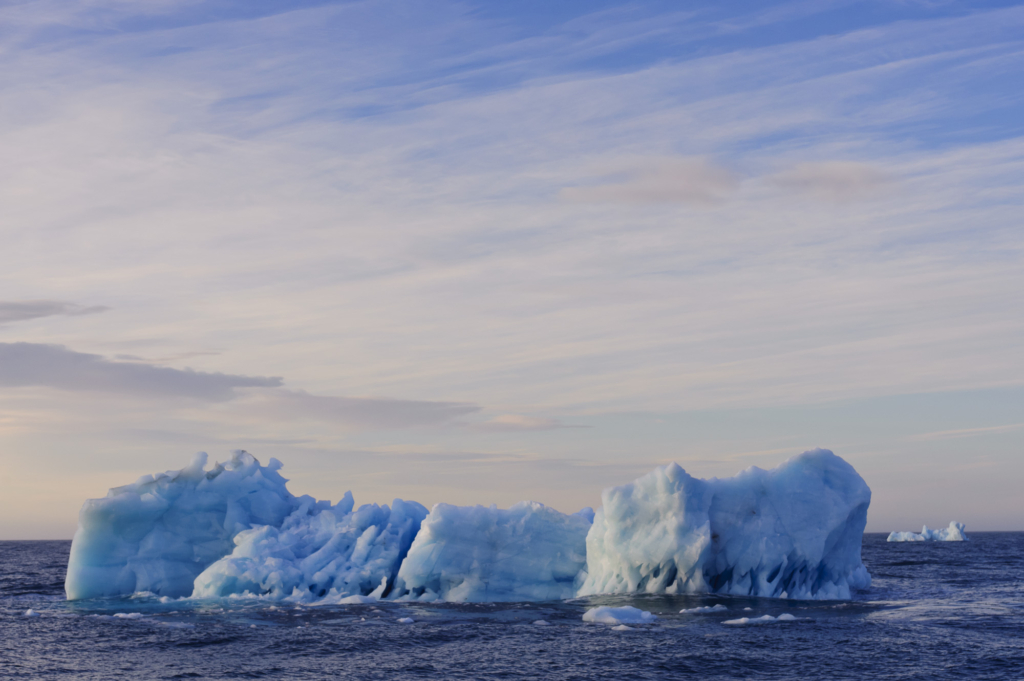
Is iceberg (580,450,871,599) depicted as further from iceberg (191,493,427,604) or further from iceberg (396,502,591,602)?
iceberg (191,493,427,604)

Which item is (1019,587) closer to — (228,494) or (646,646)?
(646,646)

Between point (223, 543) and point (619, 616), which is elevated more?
point (223, 543)

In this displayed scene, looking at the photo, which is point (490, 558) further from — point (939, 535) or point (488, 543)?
point (939, 535)

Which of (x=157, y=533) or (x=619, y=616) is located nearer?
(x=619, y=616)

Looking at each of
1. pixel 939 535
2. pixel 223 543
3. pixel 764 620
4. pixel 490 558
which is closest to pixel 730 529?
pixel 764 620

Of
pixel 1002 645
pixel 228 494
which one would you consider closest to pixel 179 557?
pixel 228 494

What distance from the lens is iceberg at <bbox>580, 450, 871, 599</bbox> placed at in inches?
1238

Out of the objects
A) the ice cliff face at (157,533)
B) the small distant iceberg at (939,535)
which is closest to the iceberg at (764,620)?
the ice cliff face at (157,533)

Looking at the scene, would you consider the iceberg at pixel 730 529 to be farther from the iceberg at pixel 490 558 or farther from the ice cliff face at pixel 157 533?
the ice cliff face at pixel 157 533

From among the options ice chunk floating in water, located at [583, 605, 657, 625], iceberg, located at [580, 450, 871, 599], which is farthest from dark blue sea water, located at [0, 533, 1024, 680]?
iceberg, located at [580, 450, 871, 599]

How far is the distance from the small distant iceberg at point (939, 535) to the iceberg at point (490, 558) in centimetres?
8830

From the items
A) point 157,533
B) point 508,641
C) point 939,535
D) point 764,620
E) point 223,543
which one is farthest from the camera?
point 939,535

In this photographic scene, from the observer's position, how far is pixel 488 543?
33.6 meters

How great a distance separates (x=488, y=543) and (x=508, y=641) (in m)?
8.69
